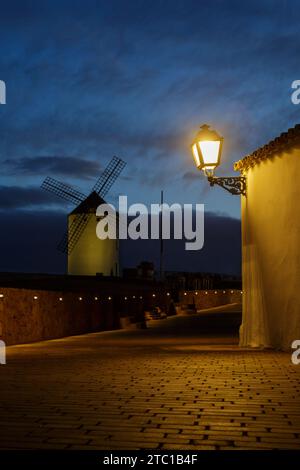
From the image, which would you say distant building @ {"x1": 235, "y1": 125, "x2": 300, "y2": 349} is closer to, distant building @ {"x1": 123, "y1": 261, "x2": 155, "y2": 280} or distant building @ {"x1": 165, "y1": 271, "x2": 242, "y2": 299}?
distant building @ {"x1": 165, "y1": 271, "x2": 242, "y2": 299}


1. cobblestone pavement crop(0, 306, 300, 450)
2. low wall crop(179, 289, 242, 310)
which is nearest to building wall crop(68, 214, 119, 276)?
low wall crop(179, 289, 242, 310)

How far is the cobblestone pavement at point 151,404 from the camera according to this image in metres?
5.51

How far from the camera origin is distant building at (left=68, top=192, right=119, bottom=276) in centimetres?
4750

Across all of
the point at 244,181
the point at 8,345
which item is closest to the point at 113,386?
the point at 244,181

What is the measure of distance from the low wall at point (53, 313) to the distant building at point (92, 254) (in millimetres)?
14367

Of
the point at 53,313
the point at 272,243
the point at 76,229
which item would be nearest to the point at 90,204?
the point at 76,229

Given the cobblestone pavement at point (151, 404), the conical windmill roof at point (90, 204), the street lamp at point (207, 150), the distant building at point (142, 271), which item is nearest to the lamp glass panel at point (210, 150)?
the street lamp at point (207, 150)

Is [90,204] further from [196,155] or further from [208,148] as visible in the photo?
[208,148]

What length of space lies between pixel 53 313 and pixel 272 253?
10.1m

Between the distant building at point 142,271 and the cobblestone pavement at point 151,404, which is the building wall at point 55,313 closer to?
the cobblestone pavement at point 151,404

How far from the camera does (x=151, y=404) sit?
729 centimetres
